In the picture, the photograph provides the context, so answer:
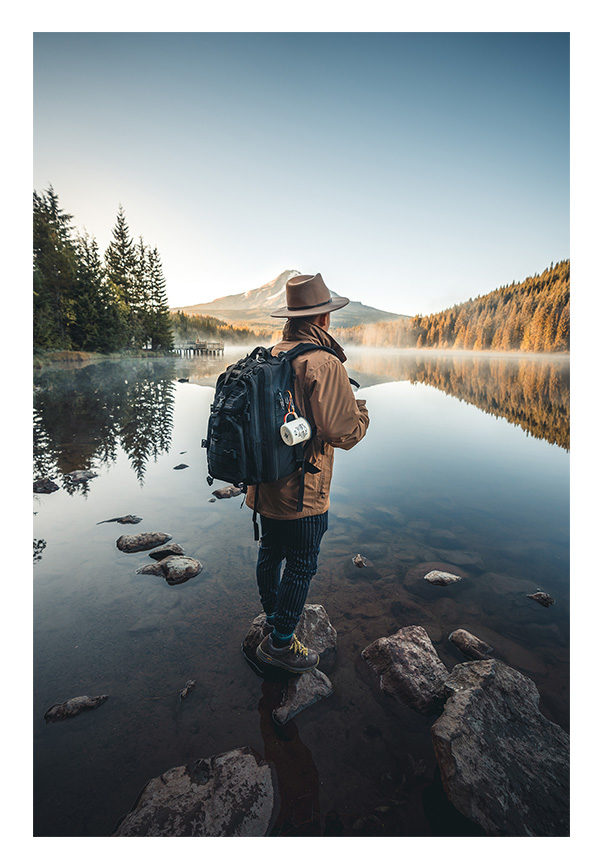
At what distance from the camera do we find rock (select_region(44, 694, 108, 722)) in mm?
2529

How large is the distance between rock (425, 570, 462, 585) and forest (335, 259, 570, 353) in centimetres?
8280

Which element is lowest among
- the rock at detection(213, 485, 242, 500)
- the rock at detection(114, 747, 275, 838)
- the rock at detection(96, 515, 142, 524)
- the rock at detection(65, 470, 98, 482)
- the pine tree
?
the rock at detection(114, 747, 275, 838)

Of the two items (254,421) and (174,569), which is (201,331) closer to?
(174,569)

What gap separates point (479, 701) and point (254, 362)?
287cm

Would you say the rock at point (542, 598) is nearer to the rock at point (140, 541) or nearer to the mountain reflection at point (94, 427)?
the rock at point (140, 541)

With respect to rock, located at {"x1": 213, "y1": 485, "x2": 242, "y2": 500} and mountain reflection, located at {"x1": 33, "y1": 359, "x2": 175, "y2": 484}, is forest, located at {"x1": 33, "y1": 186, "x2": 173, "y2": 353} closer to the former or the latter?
mountain reflection, located at {"x1": 33, "y1": 359, "x2": 175, "y2": 484}

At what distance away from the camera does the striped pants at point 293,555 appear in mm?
2758

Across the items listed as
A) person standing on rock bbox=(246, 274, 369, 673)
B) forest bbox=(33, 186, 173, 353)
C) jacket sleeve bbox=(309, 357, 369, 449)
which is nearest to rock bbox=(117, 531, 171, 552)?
person standing on rock bbox=(246, 274, 369, 673)

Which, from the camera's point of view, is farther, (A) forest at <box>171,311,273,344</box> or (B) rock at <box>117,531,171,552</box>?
(A) forest at <box>171,311,273,344</box>

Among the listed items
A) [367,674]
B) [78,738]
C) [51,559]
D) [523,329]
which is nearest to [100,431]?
[51,559]

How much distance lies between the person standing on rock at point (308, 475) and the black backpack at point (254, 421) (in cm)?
14

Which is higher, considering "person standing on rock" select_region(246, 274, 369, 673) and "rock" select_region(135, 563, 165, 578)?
"person standing on rock" select_region(246, 274, 369, 673)

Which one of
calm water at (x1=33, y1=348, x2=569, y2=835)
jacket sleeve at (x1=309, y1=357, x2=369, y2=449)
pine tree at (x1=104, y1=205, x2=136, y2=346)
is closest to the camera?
calm water at (x1=33, y1=348, x2=569, y2=835)

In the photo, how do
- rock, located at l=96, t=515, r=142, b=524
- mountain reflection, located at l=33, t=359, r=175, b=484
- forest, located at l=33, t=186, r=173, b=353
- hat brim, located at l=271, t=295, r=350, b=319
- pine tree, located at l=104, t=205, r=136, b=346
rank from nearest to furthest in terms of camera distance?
hat brim, located at l=271, t=295, r=350, b=319, rock, located at l=96, t=515, r=142, b=524, mountain reflection, located at l=33, t=359, r=175, b=484, forest, located at l=33, t=186, r=173, b=353, pine tree, located at l=104, t=205, r=136, b=346
